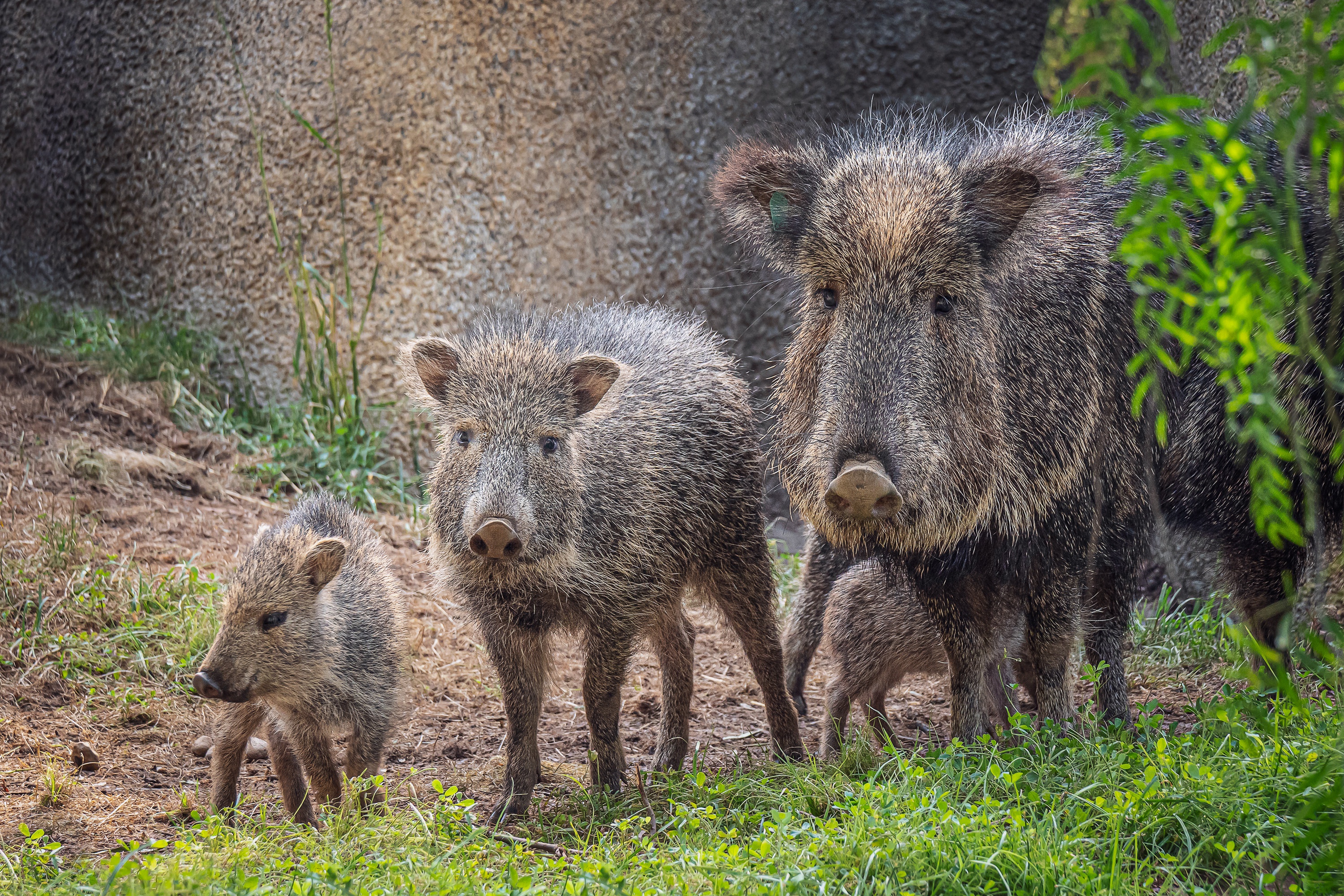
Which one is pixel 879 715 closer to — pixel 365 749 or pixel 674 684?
pixel 674 684

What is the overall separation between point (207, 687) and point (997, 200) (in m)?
2.89

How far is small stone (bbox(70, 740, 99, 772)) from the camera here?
3926 millimetres

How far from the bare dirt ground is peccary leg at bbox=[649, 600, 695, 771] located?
0.15 m

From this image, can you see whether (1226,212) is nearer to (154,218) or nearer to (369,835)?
(369,835)

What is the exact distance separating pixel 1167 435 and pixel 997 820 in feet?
5.70

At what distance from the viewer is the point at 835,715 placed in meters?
4.10

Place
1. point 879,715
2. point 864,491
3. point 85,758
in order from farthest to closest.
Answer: point 879,715, point 85,758, point 864,491

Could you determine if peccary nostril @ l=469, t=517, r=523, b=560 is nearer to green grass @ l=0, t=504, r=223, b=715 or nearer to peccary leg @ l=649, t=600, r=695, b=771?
peccary leg @ l=649, t=600, r=695, b=771

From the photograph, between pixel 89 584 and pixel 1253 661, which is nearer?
pixel 1253 661

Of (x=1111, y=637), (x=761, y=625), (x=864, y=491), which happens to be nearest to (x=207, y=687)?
(x=761, y=625)

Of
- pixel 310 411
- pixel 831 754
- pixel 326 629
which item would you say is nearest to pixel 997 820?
pixel 831 754

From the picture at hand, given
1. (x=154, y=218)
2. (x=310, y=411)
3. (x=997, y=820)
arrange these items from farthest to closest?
(x=154, y=218)
(x=310, y=411)
(x=997, y=820)

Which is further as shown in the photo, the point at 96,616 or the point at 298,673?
the point at 96,616

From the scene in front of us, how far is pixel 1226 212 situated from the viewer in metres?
1.56
